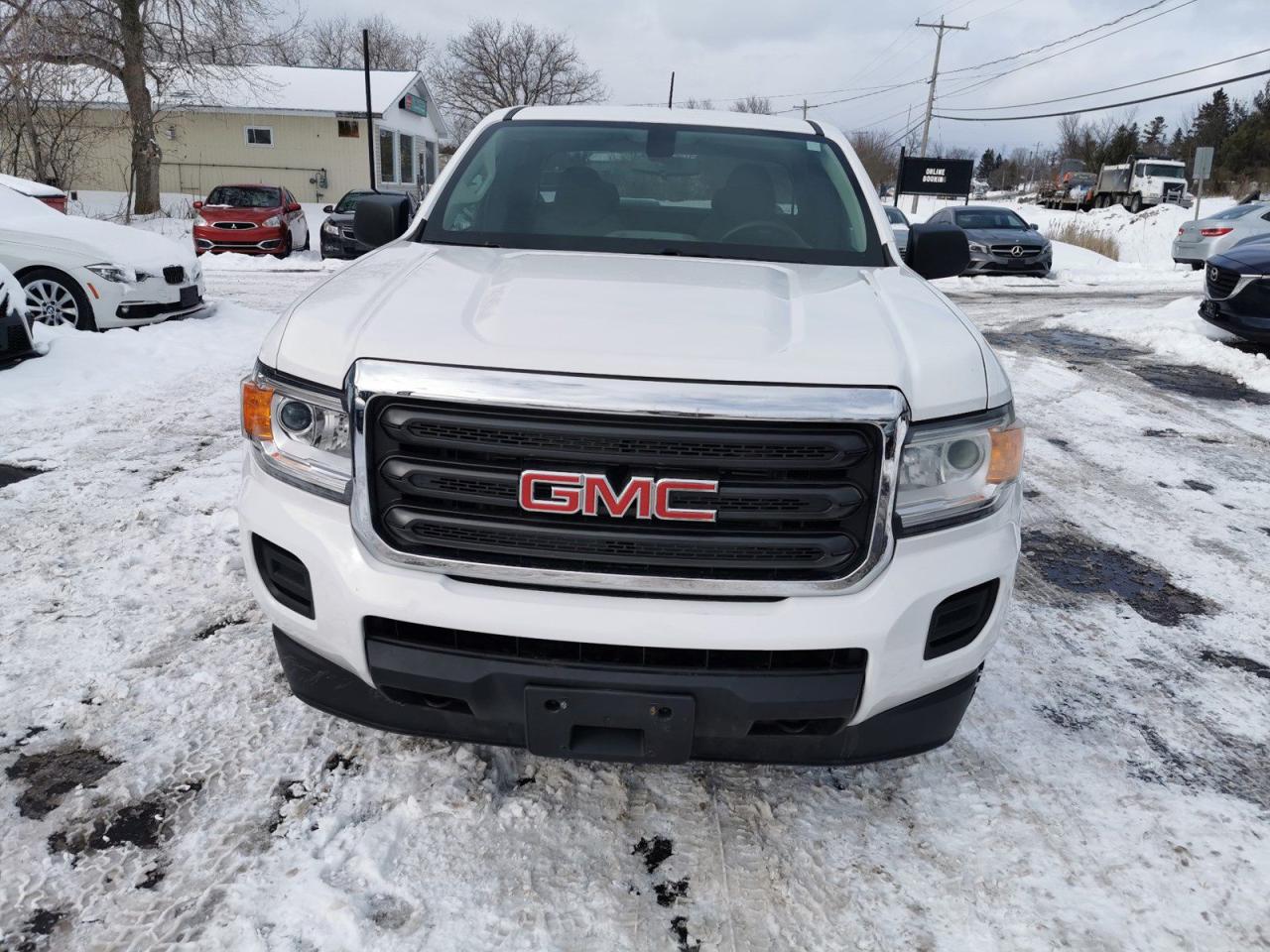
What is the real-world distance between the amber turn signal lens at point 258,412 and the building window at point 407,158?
140 feet

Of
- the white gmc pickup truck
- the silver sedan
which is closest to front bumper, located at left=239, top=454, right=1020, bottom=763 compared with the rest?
the white gmc pickup truck

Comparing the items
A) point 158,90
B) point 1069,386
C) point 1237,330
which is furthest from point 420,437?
point 158,90

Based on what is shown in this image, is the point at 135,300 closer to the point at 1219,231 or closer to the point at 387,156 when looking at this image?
the point at 1219,231

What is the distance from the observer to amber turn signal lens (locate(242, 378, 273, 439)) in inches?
88.7

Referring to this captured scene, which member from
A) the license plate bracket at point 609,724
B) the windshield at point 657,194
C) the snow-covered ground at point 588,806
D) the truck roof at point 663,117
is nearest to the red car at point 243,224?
the snow-covered ground at point 588,806

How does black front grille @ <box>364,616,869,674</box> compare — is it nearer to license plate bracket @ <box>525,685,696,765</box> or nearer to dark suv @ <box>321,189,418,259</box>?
license plate bracket @ <box>525,685,696,765</box>

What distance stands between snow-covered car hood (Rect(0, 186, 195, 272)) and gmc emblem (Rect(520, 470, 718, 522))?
7.90 metres

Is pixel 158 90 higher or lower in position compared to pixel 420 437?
Result: higher

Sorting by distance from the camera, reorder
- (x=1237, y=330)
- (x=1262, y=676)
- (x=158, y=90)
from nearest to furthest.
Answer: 1. (x=1262, y=676)
2. (x=1237, y=330)
3. (x=158, y=90)

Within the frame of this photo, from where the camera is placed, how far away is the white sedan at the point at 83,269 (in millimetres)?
7949

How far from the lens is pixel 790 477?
199cm

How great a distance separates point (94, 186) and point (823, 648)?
4487 cm

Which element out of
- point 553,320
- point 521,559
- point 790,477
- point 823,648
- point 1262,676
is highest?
point 553,320

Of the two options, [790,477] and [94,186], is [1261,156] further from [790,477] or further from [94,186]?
[790,477]
